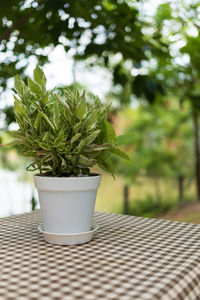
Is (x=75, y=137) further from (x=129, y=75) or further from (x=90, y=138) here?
(x=129, y=75)

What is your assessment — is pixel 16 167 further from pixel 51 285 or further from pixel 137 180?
pixel 51 285

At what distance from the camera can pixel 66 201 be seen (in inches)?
27.1

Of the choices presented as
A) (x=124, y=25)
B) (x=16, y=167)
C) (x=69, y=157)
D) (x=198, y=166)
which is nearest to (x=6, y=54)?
(x=124, y=25)

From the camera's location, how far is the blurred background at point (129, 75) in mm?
1390

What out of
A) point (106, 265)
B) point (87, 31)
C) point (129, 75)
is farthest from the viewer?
point (129, 75)

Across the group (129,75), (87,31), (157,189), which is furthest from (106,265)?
(157,189)

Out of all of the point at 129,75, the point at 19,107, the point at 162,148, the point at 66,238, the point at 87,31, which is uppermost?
the point at 87,31

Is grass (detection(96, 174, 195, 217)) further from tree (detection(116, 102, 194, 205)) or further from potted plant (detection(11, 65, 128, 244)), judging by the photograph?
potted plant (detection(11, 65, 128, 244))

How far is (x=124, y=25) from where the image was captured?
1436 mm

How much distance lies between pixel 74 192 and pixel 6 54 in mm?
1129

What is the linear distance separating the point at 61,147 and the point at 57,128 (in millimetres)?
41

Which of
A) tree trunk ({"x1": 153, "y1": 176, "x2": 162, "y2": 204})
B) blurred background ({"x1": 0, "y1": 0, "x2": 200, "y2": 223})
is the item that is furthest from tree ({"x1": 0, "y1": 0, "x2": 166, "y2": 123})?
tree trunk ({"x1": 153, "y1": 176, "x2": 162, "y2": 204})

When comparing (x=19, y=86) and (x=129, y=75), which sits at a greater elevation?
(x=129, y=75)

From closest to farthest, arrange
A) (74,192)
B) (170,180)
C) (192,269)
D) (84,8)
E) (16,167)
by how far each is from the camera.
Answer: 1. (192,269)
2. (74,192)
3. (84,8)
4. (16,167)
5. (170,180)
